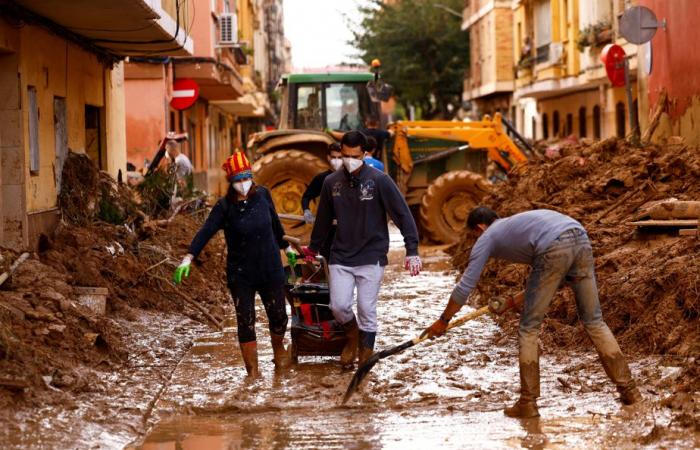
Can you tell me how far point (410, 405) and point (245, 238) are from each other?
193 cm

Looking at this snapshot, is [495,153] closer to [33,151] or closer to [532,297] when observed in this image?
[33,151]

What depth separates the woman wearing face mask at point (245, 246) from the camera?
31.0 ft

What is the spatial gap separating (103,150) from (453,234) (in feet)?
20.2

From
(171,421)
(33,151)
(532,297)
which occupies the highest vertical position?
(33,151)

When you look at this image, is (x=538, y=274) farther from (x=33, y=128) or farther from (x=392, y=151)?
(x=392, y=151)

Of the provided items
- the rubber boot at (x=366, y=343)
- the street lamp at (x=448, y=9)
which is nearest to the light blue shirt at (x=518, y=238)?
the rubber boot at (x=366, y=343)

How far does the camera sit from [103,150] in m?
17.4

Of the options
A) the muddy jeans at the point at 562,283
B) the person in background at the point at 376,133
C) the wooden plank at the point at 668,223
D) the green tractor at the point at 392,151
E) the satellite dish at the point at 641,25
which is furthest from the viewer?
the green tractor at the point at 392,151

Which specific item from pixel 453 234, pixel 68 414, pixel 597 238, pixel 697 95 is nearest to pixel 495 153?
pixel 453 234

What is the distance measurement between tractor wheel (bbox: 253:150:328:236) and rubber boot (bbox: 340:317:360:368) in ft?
34.2

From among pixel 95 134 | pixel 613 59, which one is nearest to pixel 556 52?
pixel 613 59

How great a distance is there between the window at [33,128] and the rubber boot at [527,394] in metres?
6.32

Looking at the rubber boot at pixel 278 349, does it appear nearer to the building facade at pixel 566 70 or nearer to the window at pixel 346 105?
the window at pixel 346 105

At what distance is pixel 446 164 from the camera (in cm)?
2180
